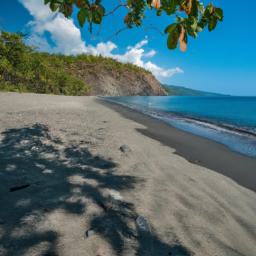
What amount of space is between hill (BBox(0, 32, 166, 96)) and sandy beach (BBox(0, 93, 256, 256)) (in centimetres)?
2747

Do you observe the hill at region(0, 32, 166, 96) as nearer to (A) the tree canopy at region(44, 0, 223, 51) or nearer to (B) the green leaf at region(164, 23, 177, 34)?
(A) the tree canopy at region(44, 0, 223, 51)

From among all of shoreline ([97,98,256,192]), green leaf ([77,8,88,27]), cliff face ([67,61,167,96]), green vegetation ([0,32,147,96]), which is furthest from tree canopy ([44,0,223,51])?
cliff face ([67,61,167,96])

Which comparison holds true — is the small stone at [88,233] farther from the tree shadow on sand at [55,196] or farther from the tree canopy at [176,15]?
the tree canopy at [176,15]

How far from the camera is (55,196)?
3326 mm

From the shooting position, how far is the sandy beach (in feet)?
8.13

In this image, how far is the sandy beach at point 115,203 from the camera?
8.13 feet

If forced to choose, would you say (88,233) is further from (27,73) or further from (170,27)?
(27,73)

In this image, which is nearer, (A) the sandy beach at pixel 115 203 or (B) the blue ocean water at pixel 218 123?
(A) the sandy beach at pixel 115 203

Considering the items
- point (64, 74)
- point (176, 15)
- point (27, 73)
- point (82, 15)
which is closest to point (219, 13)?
point (176, 15)

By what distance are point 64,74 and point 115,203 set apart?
49.7m

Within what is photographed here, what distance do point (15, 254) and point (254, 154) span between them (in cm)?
818

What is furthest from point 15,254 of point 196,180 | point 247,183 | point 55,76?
point 55,76

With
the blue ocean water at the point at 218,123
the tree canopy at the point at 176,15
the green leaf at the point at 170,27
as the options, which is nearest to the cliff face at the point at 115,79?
the blue ocean water at the point at 218,123

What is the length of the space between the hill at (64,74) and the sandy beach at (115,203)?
27.5m
